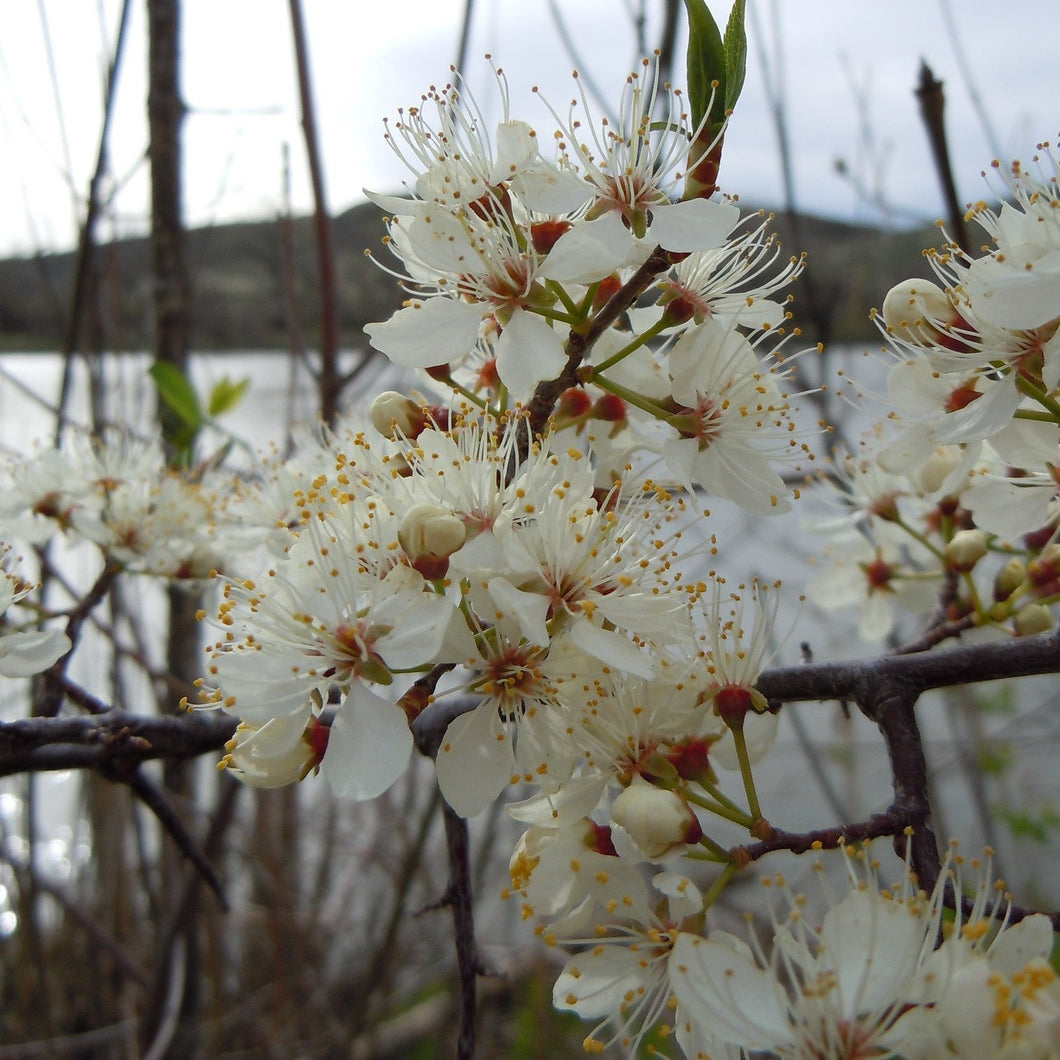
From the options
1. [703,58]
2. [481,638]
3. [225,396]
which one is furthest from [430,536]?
[225,396]

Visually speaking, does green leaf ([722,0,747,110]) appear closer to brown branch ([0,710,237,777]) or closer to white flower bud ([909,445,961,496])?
white flower bud ([909,445,961,496])

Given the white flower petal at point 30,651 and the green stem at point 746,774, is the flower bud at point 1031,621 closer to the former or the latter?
the green stem at point 746,774

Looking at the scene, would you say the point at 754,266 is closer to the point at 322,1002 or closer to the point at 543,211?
the point at 543,211

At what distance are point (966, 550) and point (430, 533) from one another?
2.27ft

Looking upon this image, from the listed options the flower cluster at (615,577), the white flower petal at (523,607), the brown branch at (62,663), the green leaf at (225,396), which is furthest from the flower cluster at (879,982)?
the green leaf at (225,396)

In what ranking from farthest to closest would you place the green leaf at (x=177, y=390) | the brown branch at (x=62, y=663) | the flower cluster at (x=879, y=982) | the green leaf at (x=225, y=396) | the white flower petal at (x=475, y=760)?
the green leaf at (x=225, y=396)
the green leaf at (x=177, y=390)
the brown branch at (x=62, y=663)
the white flower petal at (x=475, y=760)
the flower cluster at (x=879, y=982)

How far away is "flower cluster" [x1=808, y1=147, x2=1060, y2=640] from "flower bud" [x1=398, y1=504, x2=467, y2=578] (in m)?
Result: 0.46

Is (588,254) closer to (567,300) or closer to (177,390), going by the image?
(567,300)

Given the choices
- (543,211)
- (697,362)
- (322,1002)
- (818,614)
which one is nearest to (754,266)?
(697,362)

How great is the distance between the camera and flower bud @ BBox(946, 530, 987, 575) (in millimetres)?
1104

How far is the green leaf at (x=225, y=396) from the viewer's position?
6.03 feet

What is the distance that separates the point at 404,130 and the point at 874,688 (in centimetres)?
68

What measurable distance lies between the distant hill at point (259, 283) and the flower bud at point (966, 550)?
0.37 m

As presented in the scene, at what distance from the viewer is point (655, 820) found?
721mm
